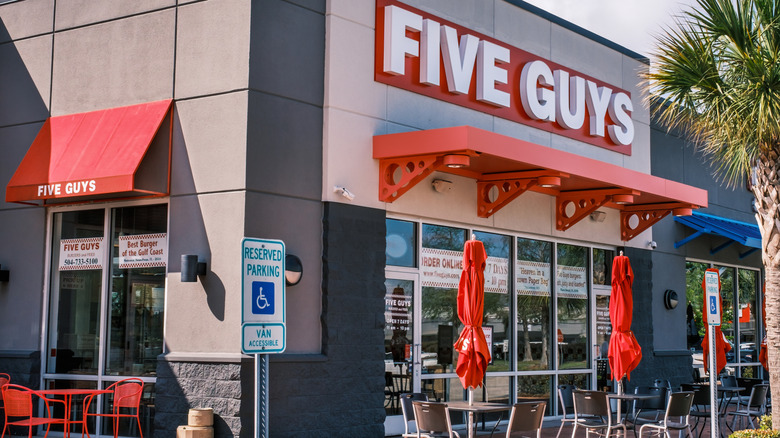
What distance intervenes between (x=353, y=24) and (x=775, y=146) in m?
5.49

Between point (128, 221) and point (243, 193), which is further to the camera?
point (128, 221)

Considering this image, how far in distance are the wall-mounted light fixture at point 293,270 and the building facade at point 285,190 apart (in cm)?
18

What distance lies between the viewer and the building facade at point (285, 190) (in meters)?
10.4

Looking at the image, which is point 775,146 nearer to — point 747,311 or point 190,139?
point 190,139

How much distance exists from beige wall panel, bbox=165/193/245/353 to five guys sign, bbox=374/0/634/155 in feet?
9.61

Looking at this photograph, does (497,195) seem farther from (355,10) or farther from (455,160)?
(355,10)

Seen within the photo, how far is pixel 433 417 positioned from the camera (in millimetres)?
9391

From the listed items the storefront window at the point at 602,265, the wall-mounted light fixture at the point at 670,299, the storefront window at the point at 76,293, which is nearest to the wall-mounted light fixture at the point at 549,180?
the storefront window at the point at 602,265

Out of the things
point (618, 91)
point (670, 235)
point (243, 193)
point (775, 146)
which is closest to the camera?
point (243, 193)

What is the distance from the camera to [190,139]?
1070 cm

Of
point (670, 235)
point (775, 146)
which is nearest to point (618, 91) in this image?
point (670, 235)

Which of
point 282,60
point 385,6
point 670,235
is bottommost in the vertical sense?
→ point 670,235

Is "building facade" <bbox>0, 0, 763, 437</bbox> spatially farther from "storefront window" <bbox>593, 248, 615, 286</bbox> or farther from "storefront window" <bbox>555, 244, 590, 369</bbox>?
"storefront window" <bbox>593, 248, 615, 286</bbox>

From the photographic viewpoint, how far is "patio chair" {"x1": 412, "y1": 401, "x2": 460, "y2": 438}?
9305 millimetres
